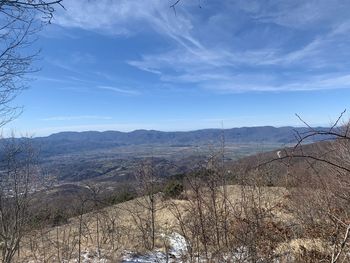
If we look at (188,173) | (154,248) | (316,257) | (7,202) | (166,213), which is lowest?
(166,213)

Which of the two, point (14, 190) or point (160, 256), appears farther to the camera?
point (160, 256)

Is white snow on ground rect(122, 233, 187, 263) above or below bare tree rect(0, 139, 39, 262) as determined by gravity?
below

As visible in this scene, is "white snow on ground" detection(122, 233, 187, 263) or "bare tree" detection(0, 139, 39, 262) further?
"white snow on ground" detection(122, 233, 187, 263)

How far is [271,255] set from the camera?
4527 millimetres

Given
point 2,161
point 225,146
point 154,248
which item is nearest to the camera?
point 225,146

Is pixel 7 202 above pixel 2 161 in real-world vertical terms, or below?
below

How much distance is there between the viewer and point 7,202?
5.95 metres

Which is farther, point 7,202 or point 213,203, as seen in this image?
point 7,202

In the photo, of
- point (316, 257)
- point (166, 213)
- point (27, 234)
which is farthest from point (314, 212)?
point (166, 213)

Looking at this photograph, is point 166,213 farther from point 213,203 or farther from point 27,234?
point 213,203

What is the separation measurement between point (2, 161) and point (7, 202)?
0.83 meters

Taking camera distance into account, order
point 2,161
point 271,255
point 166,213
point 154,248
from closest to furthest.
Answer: point 271,255 → point 2,161 → point 154,248 → point 166,213

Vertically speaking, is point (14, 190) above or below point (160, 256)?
above

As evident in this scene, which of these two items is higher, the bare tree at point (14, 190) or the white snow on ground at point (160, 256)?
the bare tree at point (14, 190)
